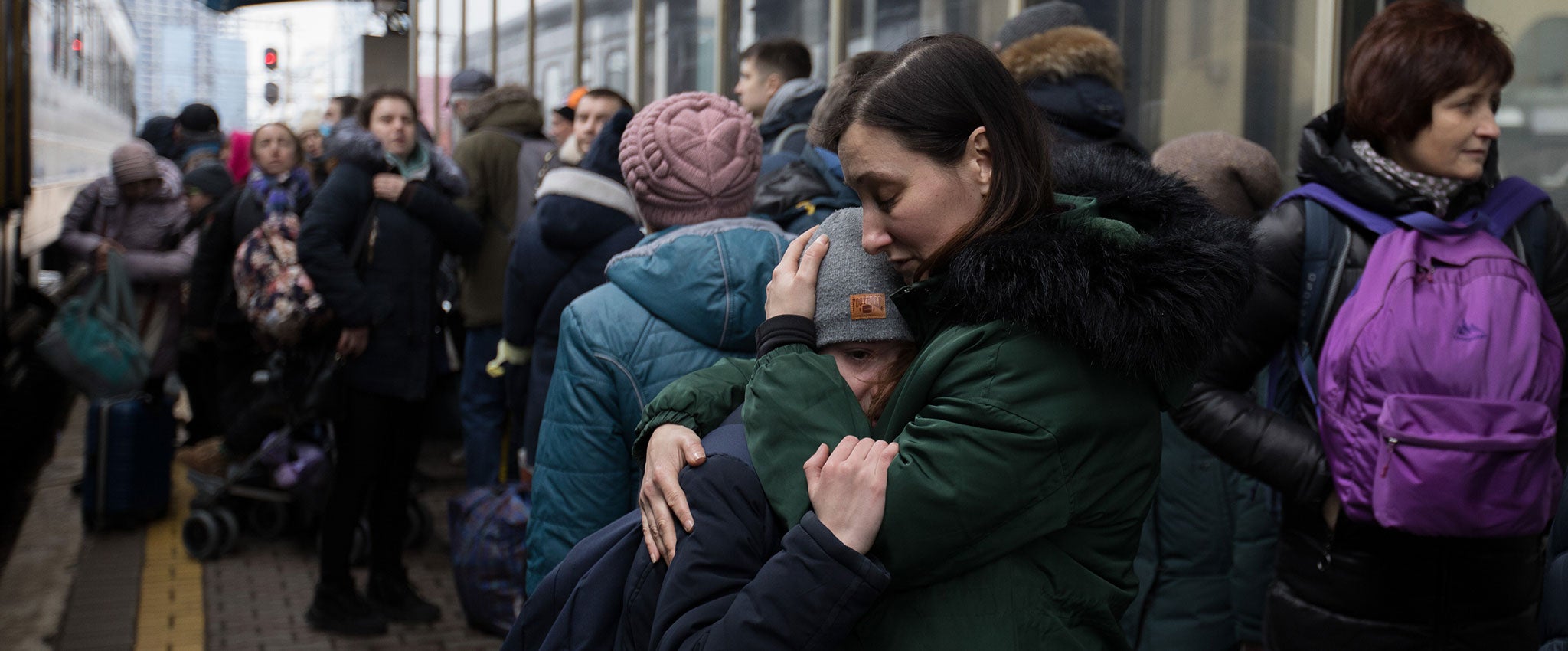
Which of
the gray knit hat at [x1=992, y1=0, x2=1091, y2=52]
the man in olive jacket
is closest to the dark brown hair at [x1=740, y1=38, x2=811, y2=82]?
the gray knit hat at [x1=992, y1=0, x2=1091, y2=52]

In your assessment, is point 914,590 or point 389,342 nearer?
point 914,590

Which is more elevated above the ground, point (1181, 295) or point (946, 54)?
point (946, 54)

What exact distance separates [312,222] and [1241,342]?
3.46 meters

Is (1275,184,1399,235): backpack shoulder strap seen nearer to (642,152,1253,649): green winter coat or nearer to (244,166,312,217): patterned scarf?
(642,152,1253,649): green winter coat

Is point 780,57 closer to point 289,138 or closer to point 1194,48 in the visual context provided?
point 1194,48

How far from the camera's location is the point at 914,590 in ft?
5.51

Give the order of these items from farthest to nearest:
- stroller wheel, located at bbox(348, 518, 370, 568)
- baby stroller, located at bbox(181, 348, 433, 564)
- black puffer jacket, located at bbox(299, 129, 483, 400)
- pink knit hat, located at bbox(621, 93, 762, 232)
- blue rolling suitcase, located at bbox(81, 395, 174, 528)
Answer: blue rolling suitcase, located at bbox(81, 395, 174, 528) < baby stroller, located at bbox(181, 348, 433, 564) < stroller wheel, located at bbox(348, 518, 370, 568) < black puffer jacket, located at bbox(299, 129, 483, 400) < pink knit hat, located at bbox(621, 93, 762, 232)

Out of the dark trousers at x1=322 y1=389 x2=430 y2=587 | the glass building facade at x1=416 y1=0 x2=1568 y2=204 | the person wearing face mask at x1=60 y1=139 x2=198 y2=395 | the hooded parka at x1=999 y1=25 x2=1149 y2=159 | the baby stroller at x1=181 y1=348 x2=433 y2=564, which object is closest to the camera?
the hooded parka at x1=999 y1=25 x2=1149 y2=159

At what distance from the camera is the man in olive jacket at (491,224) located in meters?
6.47

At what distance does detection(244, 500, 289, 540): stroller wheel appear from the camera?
6.81 meters

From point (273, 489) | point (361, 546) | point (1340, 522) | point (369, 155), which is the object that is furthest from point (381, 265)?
point (1340, 522)

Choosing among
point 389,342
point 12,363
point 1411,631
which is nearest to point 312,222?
point 389,342

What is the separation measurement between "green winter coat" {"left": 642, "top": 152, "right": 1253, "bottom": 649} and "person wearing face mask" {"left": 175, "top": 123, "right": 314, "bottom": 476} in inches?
219

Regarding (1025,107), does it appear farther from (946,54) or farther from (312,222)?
(312,222)
